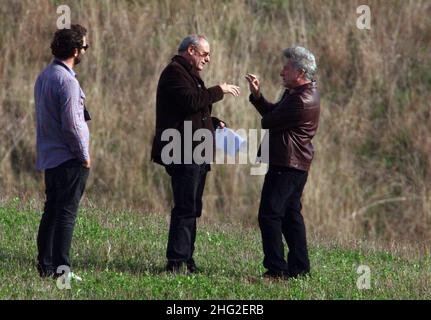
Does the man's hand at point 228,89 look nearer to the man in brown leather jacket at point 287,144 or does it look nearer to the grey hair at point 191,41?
the man in brown leather jacket at point 287,144

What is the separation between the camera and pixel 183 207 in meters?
9.19

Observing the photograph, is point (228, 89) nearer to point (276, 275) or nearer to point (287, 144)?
point (287, 144)

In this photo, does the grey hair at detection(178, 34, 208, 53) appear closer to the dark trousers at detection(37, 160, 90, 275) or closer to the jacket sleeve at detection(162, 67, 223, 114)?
the jacket sleeve at detection(162, 67, 223, 114)

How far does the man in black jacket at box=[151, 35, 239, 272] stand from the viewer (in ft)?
29.6

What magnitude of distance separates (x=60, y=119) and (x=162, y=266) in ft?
6.01

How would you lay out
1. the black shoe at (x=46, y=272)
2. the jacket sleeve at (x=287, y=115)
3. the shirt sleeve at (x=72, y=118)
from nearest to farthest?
1. the shirt sleeve at (x=72, y=118)
2. the black shoe at (x=46, y=272)
3. the jacket sleeve at (x=287, y=115)

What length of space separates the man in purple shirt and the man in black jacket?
0.72 metres

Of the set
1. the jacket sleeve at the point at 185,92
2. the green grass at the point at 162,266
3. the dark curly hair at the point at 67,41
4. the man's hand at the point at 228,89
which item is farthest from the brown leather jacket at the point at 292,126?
the dark curly hair at the point at 67,41

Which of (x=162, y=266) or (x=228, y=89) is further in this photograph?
(x=162, y=266)

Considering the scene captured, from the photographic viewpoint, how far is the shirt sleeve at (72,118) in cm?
845

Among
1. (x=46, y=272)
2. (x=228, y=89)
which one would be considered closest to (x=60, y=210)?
(x=46, y=272)

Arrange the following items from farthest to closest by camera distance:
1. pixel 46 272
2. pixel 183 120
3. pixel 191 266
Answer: pixel 191 266 < pixel 183 120 < pixel 46 272

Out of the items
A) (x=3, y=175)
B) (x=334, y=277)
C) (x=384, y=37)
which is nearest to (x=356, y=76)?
(x=384, y=37)
